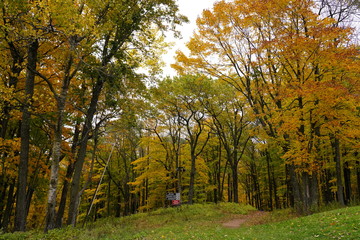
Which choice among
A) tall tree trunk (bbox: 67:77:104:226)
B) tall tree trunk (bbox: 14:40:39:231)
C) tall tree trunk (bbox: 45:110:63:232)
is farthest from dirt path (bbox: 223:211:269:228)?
tall tree trunk (bbox: 14:40:39:231)

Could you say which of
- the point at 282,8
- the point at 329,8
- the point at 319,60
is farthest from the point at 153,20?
the point at 329,8

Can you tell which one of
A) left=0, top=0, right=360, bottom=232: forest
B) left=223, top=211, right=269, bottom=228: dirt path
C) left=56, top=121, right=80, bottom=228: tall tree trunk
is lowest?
left=223, top=211, right=269, bottom=228: dirt path

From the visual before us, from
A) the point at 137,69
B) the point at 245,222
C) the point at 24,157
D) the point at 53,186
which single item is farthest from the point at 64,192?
the point at 245,222

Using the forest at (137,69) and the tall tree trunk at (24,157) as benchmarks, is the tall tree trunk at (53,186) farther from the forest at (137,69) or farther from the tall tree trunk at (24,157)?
the tall tree trunk at (24,157)

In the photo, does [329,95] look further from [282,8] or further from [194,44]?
[194,44]

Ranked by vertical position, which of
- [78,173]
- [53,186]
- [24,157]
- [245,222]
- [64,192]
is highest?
[24,157]

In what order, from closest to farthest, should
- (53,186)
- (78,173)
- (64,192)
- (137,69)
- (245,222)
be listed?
(53,186), (78,173), (137,69), (245,222), (64,192)

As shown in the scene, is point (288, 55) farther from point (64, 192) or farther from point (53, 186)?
point (64, 192)

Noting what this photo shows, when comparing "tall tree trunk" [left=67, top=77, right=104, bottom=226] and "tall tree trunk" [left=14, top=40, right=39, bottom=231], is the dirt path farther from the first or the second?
"tall tree trunk" [left=14, top=40, right=39, bottom=231]

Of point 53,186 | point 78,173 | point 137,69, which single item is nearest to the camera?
point 53,186

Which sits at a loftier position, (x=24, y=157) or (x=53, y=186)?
(x=24, y=157)

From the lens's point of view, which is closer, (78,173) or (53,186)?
(53,186)

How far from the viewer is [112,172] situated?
32.8 metres

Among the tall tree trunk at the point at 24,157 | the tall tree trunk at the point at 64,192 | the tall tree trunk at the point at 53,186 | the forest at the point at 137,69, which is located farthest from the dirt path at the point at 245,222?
the tall tree trunk at the point at 24,157
